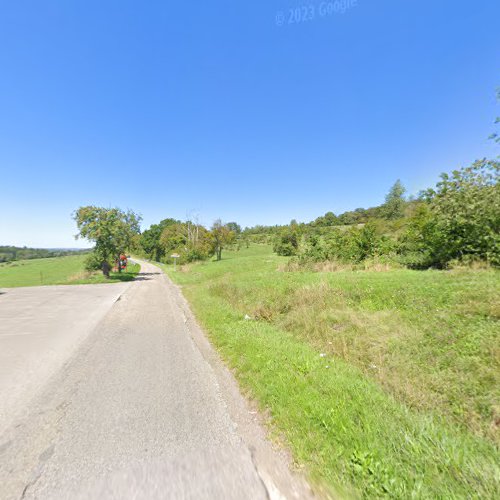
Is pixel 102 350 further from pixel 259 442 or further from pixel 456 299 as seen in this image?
pixel 456 299

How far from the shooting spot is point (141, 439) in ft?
9.11

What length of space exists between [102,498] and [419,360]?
16.2ft

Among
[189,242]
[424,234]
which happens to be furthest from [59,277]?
[424,234]

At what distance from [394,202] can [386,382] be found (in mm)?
83163

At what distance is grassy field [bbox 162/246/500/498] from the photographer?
2172 mm

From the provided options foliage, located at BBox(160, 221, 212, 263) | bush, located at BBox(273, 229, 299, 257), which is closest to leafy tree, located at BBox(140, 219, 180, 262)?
foliage, located at BBox(160, 221, 212, 263)

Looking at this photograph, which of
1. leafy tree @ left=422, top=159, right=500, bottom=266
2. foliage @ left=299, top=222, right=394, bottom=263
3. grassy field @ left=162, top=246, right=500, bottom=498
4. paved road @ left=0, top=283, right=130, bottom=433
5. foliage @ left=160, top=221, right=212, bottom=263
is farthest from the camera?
foliage @ left=160, top=221, right=212, bottom=263

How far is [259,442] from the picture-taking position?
2.74 m

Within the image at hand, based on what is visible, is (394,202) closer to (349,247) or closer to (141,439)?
(349,247)

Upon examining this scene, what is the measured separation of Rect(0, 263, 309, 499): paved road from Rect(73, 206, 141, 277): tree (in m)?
19.2

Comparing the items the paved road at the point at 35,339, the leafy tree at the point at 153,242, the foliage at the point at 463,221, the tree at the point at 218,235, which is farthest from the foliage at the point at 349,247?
the leafy tree at the point at 153,242

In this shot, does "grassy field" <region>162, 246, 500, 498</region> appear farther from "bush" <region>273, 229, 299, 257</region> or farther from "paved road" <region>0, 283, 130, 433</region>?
"bush" <region>273, 229, 299, 257</region>

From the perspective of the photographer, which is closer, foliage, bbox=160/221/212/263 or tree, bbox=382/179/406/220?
foliage, bbox=160/221/212/263

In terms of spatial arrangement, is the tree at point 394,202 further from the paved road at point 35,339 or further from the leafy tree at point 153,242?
the paved road at point 35,339
